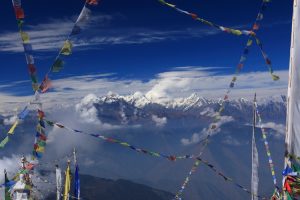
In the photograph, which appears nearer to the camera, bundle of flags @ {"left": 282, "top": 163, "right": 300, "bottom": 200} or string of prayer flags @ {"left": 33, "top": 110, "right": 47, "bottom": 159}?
bundle of flags @ {"left": 282, "top": 163, "right": 300, "bottom": 200}

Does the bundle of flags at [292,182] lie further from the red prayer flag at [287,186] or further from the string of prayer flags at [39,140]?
the string of prayer flags at [39,140]

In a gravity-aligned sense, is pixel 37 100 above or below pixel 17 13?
below

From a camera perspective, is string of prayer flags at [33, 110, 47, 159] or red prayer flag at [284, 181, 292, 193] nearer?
red prayer flag at [284, 181, 292, 193]

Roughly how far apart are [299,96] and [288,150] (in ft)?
6.16

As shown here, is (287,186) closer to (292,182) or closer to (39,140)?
(292,182)

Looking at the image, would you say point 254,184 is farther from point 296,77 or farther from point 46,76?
point 46,76

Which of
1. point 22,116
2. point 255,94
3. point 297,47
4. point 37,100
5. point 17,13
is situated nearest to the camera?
point 17,13

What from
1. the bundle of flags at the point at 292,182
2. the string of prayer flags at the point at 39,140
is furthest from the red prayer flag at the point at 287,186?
the string of prayer flags at the point at 39,140

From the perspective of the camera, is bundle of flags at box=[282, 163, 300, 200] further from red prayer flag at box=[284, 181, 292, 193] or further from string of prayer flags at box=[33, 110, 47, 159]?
string of prayer flags at box=[33, 110, 47, 159]

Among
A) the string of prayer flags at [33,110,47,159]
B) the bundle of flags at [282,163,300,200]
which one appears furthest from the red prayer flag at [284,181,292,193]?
the string of prayer flags at [33,110,47,159]

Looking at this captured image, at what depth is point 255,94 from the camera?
34.3 meters

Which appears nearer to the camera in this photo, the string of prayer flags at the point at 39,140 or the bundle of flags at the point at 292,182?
the bundle of flags at the point at 292,182

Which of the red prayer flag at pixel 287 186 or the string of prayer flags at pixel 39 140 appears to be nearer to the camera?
the red prayer flag at pixel 287 186

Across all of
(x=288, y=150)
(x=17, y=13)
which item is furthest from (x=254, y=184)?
(x=17, y=13)
